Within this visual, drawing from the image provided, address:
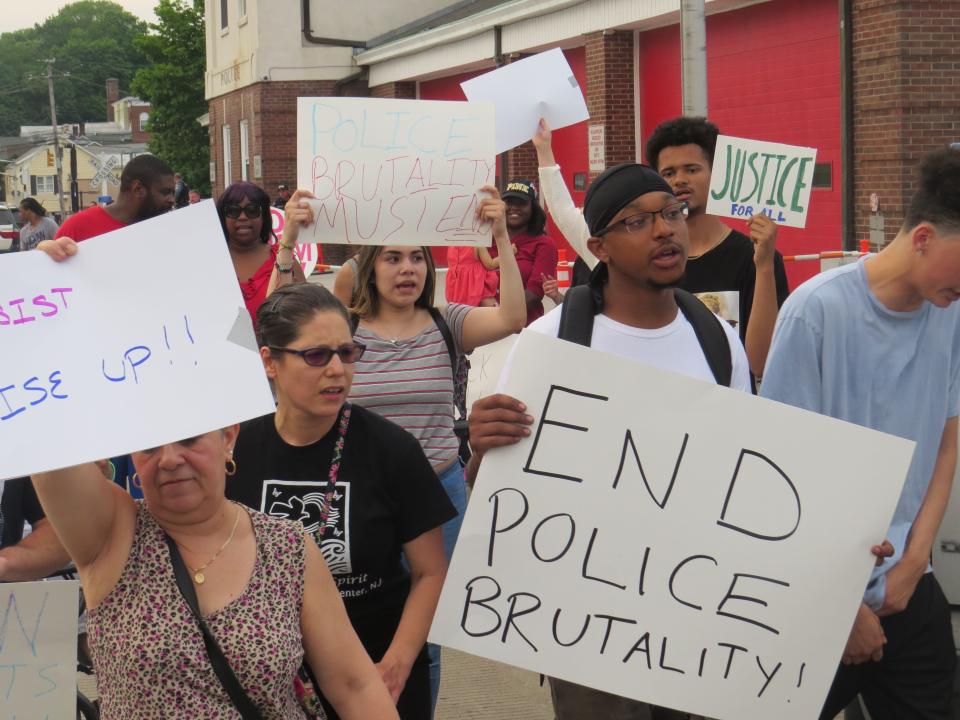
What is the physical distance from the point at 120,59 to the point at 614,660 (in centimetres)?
15273

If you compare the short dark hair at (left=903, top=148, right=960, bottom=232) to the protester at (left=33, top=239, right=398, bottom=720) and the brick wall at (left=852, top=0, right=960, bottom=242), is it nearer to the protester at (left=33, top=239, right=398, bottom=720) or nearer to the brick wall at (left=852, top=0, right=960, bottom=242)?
the protester at (left=33, top=239, right=398, bottom=720)

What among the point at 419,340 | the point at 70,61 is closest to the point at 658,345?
the point at 419,340

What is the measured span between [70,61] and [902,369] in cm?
15530

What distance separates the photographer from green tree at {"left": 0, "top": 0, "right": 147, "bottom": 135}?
14788 cm

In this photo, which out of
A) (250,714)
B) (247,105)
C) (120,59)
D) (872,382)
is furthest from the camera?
(120,59)

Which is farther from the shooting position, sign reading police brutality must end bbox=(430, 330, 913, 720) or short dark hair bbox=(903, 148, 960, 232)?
short dark hair bbox=(903, 148, 960, 232)

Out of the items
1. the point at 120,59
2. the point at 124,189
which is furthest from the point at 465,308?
the point at 120,59

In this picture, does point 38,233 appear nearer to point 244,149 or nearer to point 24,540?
point 244,149

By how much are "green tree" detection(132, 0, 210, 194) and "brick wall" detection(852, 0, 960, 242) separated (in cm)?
4412

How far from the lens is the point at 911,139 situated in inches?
579

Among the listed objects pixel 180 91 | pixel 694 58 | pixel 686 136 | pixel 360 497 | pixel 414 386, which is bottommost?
pixel 360 497

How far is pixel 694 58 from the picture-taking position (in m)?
10.6

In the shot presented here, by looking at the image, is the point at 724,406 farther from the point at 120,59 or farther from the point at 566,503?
the point at 120,59

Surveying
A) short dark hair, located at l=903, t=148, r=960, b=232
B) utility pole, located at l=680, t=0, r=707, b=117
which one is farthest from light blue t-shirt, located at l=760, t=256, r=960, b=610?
utility pole, located at l=680, t=0, r=707, b=117
